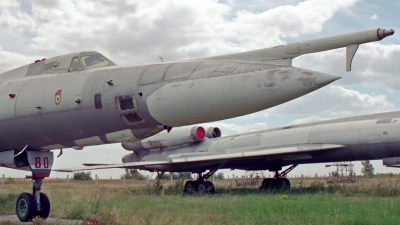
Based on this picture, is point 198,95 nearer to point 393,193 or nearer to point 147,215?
point 147,215

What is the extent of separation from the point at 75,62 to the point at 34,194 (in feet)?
8.57

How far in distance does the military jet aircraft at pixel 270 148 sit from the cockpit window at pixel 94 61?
30.7 feet

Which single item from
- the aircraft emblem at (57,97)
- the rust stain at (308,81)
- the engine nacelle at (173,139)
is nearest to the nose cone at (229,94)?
the rust stain at (308,81)

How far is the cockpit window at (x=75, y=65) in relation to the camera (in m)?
7.60

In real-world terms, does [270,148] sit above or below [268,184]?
above

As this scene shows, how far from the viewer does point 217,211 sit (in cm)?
1016

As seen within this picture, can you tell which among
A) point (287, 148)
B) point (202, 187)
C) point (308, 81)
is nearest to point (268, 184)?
point (287, 148)

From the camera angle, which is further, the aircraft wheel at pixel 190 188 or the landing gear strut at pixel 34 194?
the aircraft wheel at pixel 190 188

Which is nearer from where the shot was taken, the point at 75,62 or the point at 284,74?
the point at 284,74

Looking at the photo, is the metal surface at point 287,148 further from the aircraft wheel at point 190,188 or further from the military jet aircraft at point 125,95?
the military jet aircraft at point 125,95

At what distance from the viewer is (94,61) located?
767 cm

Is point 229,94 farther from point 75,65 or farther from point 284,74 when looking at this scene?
point 75,65

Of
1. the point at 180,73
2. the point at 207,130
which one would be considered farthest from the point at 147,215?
the point at 207,130

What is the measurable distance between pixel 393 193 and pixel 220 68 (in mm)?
12621
